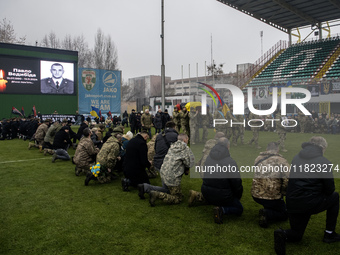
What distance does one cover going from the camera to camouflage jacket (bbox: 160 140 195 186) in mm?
5746

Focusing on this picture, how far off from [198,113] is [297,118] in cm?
863

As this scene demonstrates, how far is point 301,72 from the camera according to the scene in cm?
2862

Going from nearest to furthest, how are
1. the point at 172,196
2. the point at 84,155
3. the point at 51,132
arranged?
1. the point at 172,196
2. the point at 84,155
3. the point at 51,132

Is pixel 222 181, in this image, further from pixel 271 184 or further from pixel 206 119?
pixel 206 119

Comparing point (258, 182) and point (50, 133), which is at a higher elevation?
point (50, 133)

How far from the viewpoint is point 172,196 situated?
5.87 meters

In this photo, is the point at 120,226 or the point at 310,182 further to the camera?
the point at 120,226

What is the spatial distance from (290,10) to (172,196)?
94.2 feet

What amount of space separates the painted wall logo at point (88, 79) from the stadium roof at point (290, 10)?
14.1m

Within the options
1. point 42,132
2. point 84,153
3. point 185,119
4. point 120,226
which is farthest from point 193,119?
point 120,226

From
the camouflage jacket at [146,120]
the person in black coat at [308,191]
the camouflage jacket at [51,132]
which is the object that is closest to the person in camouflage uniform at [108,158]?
the person in black coat at [308,191]

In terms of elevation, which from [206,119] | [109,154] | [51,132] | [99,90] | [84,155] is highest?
[99,90]

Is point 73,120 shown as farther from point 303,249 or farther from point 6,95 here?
point 303,249

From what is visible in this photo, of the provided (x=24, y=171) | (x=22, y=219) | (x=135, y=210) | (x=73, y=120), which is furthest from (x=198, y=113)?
(x=73, y=120)
